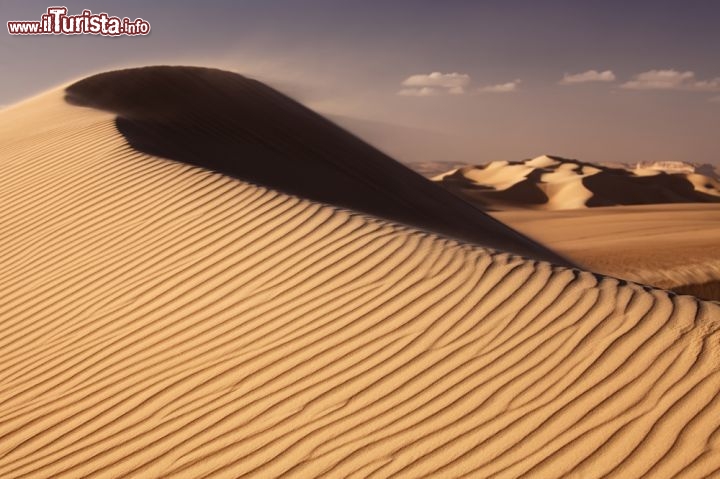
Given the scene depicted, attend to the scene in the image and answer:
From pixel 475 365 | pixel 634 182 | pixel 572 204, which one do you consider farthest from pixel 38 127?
pixel 634 182

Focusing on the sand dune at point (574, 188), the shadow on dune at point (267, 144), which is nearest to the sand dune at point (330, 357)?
the shadow on dune at point (267, 144)

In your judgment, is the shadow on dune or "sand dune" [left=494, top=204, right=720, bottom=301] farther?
"sand dune" [left=494, top=204, right=720, bottom=301]

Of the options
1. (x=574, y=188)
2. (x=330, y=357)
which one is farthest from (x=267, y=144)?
(x=574, y=188)

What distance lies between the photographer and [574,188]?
3741cm

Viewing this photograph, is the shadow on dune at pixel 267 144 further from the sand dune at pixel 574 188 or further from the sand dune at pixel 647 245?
the sand dune at pixel 574 188

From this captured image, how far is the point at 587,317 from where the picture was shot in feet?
11.5

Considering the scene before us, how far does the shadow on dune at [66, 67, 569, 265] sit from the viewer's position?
8474mm

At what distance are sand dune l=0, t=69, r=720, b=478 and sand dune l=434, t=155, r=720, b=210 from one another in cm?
2831

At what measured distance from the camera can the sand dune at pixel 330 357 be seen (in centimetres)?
268

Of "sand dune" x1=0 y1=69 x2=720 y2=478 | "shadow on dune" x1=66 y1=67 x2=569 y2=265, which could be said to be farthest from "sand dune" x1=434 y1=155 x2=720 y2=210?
"sand dune" x1=0 y1=69 x2=720 y2=478

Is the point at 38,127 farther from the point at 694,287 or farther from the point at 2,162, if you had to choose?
the point at 694,287

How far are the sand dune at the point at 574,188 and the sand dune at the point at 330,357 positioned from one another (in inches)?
1115

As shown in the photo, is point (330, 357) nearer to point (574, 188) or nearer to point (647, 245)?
point (647, 245)

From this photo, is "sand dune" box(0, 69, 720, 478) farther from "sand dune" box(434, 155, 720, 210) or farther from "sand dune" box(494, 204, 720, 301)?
"sand dune" box(434, 155, 720, 210)
